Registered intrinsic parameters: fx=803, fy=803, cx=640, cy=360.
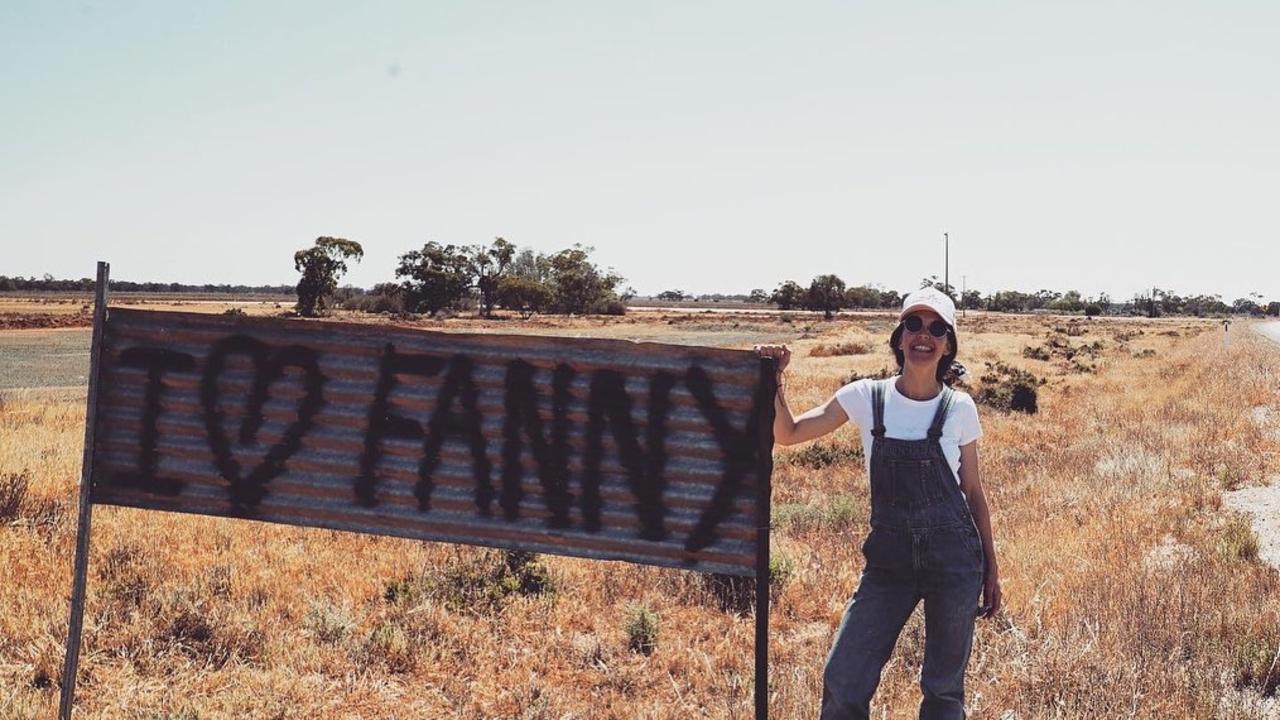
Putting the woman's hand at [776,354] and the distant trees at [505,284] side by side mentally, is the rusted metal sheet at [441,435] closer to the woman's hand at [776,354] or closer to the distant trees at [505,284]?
the woman's hand at [776,354]

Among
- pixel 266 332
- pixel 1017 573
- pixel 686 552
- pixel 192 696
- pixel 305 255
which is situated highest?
pixel 305 255

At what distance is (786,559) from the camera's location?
6.16m

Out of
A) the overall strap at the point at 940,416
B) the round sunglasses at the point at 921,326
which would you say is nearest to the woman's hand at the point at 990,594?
the overall strap at the point at 940,416

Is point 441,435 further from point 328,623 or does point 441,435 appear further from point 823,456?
point 823,456

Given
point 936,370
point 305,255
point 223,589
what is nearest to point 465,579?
point 223,589

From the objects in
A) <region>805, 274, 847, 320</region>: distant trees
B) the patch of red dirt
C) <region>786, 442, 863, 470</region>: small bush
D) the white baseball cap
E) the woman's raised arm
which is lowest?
<region>786, 442, 863, 470</region>: small bush

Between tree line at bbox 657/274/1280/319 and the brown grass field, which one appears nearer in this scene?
the brown grass field

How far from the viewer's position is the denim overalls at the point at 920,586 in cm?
282

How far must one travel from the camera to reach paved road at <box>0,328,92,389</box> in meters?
23.3

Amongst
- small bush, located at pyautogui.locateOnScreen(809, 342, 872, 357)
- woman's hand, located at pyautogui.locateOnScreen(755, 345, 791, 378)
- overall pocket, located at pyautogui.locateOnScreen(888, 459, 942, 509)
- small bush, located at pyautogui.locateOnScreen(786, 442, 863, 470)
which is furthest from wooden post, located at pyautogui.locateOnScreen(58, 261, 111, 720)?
small bush, located at pyautogui.locateOnScreen(809, 342, 872, 357)

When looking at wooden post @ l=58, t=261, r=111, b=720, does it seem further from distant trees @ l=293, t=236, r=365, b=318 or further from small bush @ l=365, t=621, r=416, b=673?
distant trees @ l=293, t=236, r=365, b=318

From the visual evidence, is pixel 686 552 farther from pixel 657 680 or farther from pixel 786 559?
pixel 786 559

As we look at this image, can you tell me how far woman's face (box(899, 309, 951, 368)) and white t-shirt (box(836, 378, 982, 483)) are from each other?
0.13m

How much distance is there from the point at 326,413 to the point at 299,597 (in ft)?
8.16
